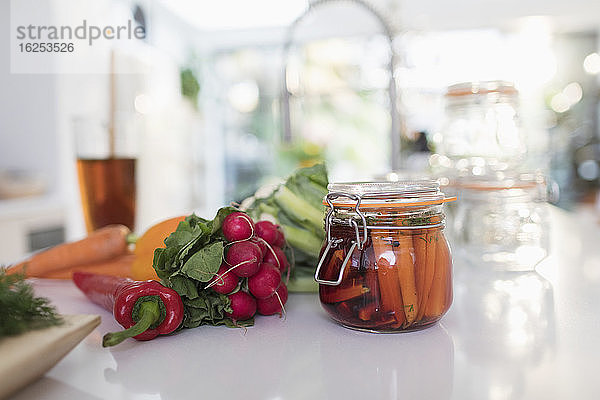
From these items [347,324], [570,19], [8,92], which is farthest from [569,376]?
[570,19]

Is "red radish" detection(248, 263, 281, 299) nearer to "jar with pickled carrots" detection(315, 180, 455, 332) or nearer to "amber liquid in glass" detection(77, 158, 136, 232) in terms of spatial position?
"jar with pickled carrots" detection(315, 180, 455, 332)

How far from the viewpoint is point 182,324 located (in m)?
0.69

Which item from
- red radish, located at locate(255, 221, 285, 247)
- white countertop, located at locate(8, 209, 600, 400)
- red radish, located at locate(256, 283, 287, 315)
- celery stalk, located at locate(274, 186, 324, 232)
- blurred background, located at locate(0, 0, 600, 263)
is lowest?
white countertop, located at locate(8, 209, 600, 400)

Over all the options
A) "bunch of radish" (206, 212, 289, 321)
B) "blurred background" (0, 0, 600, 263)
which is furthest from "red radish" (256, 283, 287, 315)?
"blurred background" (0, 0, 600, 263)

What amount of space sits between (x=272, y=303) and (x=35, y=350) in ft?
1.08

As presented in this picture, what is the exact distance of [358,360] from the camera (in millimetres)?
572

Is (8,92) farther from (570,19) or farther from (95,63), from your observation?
(570,19)

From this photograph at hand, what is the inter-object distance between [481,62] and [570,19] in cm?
112

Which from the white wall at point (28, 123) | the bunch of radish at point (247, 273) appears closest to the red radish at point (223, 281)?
the bunch of radish at point (247, 273)

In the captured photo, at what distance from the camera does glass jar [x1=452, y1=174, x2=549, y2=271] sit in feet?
3.24

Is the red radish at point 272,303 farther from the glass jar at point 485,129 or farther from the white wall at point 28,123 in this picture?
the white wall at point 28,123

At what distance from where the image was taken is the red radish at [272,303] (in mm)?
735

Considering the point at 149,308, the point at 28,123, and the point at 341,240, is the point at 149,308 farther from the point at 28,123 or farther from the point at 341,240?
the point at 28,123

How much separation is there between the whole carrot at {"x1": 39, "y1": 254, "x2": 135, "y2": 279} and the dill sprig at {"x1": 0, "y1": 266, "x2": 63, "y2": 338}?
452 millimetres
